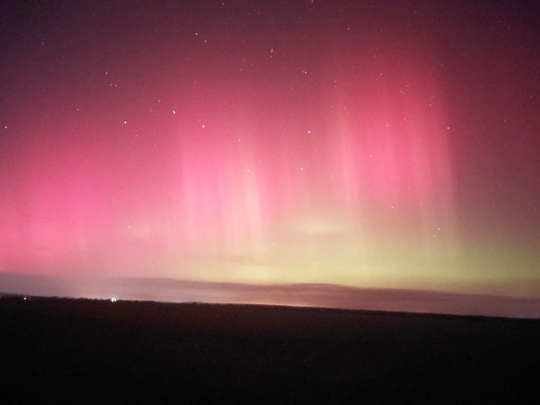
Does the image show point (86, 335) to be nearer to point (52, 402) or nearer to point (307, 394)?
point (52, 402)

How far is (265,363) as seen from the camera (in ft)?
51.6

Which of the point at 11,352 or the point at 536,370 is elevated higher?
the point at 11,352

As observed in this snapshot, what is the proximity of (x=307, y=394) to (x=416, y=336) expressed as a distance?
10.8m

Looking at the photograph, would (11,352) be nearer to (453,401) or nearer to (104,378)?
(104,378)

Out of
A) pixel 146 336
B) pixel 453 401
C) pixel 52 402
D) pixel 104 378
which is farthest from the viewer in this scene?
pixel 146 336

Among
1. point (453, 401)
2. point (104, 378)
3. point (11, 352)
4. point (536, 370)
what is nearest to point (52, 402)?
point (104, 378)

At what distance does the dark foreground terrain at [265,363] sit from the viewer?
489 inches

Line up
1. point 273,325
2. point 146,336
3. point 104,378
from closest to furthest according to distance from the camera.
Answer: point 104,378, point 146,336, point 273,325

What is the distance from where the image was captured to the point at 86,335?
68.5ft

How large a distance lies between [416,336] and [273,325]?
6.51 metres

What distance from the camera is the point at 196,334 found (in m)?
21.7

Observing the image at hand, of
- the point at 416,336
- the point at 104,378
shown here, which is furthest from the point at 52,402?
A: the point at 416,336

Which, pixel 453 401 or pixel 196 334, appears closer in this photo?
pixel 453 401

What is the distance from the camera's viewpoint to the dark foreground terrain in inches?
489
